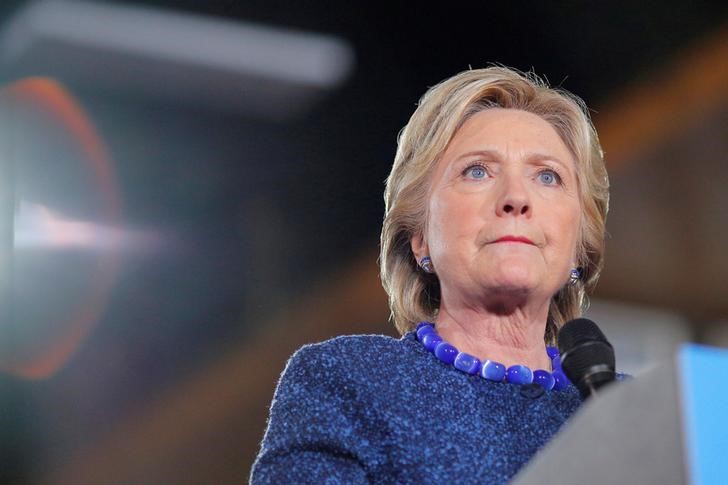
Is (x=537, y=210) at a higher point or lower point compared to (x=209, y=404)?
higher

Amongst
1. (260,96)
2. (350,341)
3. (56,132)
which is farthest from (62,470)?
(350,341)

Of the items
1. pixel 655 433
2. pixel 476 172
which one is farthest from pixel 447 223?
pixel 655 433

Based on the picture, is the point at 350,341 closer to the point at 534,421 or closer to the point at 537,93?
the point at 534,421

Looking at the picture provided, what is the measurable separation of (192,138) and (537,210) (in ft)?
6.39

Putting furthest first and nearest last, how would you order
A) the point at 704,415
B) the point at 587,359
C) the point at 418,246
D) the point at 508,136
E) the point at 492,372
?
the point at 418,246, the point at 508,136, the point at 492,372, the point at 587,359, the point at 704,415

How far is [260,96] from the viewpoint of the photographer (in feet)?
9.93

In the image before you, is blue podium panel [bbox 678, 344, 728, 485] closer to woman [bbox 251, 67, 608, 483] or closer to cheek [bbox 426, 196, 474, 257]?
woman [bbox 251, 67, 608, 483]

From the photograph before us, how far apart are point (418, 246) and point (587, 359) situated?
0.56m

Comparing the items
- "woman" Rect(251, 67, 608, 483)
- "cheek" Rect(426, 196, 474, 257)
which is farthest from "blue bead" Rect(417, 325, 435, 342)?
"cheek" Rect(426, 196, 474, 257)

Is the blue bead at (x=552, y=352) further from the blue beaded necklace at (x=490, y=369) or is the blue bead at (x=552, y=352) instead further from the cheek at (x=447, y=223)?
the cheek at (x=447, y=223)

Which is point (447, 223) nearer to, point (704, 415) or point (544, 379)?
point (544, 379)

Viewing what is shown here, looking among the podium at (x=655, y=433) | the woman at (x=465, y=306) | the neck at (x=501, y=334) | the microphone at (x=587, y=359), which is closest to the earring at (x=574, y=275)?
the woman at (x=465, y=306)

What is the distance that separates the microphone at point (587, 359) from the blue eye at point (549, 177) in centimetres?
39

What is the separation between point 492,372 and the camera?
1.23 meters
